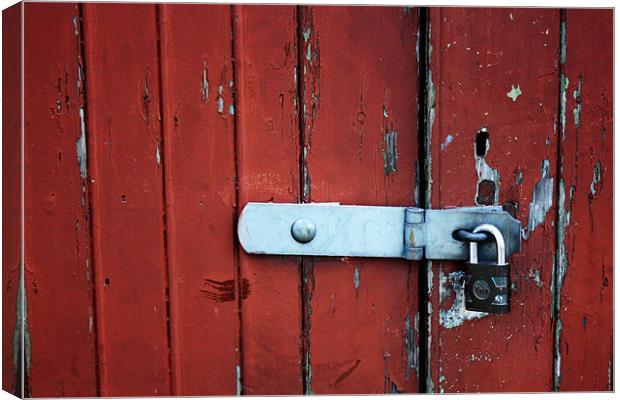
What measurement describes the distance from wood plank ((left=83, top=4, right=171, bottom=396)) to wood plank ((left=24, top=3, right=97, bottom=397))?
0.02 m

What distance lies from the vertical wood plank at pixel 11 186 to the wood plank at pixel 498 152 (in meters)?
0.61

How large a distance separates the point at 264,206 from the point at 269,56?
22 cm

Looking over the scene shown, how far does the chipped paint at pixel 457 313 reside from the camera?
0.83 meters

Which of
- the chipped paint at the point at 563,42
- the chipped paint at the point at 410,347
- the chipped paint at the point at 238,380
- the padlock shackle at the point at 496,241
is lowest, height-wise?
the chipped paint at the point at 238,380

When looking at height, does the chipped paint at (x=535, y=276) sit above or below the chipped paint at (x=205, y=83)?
below

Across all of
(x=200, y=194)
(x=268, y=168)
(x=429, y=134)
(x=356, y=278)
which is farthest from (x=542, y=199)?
(x=200, y=194)

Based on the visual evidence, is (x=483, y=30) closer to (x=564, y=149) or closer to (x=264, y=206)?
(x=564, y=149)

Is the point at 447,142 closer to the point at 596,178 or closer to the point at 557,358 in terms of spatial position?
the point at 596,178

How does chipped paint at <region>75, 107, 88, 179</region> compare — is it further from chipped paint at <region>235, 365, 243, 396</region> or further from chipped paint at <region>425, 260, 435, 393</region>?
chipped paint at <region>425, 260, 435, 393</region>

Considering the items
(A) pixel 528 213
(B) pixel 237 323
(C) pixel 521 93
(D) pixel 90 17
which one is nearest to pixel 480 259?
(A) pixel 528 213

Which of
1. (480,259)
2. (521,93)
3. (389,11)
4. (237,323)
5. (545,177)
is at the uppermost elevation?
(389,11)

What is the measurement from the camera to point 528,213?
31.8 inches

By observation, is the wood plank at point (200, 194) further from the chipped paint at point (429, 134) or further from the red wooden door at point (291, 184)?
the chipped paint at point (429, 134)

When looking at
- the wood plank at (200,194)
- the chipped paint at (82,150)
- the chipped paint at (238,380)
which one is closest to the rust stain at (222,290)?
the wood plank at (200,194)
